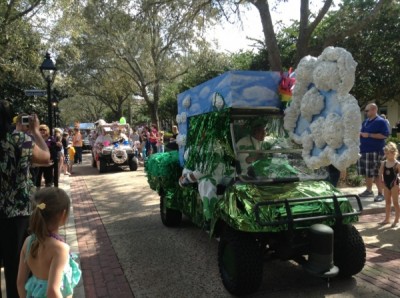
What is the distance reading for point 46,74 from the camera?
9773 millimetres

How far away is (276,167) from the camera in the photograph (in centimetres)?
A: 446

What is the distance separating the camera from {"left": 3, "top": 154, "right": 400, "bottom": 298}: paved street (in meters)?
4.06

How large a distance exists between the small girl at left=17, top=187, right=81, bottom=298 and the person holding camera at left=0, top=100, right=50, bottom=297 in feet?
2.64

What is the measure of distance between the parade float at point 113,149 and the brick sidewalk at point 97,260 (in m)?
6.54

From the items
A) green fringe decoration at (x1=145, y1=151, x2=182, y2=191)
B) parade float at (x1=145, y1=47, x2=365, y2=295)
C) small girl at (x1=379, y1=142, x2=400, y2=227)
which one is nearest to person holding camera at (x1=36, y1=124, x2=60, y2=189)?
green fringe decoration at (x1=145, y1=151, x2=182, y2=191)

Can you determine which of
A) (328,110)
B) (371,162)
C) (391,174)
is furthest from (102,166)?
(328,110)

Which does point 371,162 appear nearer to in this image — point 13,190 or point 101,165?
point 13,190

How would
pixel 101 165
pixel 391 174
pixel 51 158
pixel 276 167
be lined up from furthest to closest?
pixel 101 165, pixel 51 158, pixel 391 174, pixel 276 167

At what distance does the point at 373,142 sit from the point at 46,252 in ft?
22.7

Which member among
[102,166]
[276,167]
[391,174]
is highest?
[276,167]

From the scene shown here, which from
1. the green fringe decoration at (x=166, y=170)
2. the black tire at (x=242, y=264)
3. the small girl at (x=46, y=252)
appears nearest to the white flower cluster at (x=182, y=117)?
the green fringe decoration at (x=166, y=170)

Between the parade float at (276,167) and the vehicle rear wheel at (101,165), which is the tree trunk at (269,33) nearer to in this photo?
the parade float at (276,167)

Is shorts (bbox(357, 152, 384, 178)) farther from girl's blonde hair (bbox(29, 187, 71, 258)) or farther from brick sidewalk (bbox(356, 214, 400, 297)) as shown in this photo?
girl's blonde hair (bbox(29, 187, 71, 258))

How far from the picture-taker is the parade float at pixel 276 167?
133 inches
